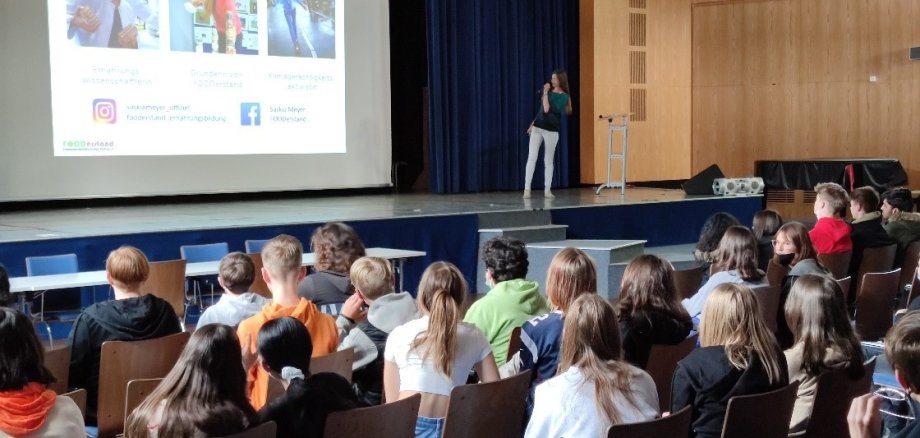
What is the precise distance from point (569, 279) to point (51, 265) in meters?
3.93

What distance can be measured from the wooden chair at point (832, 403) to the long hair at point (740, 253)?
1526 millimetres

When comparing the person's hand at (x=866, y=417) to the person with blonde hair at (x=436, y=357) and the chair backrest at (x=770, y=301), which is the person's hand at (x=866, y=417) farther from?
the chair backrest at (x=770, y=301)

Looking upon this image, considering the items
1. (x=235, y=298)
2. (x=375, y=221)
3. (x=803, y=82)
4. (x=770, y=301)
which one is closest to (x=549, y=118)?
(x=375, y=221)

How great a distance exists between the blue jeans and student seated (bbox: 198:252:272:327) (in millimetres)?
1090

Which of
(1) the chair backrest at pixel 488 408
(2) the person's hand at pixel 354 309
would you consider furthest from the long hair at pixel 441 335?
(2) the person's hand at pixel 354 309

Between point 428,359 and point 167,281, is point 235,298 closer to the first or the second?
point 428,359

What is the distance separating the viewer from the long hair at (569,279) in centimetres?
357

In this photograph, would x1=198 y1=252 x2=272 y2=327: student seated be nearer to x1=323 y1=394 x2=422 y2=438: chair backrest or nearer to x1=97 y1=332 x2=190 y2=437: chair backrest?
x1=97 y1=332 x2=190 y2=437: chair backrest

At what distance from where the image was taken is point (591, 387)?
2668mm

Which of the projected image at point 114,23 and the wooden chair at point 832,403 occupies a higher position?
the projected image at point 114,23

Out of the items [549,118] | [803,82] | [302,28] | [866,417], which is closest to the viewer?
[866,417]

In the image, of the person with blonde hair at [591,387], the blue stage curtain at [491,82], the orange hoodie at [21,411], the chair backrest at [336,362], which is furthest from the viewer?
the blue stage curtain at [491,82]

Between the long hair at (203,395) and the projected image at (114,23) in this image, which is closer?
the long hair at (203,395)

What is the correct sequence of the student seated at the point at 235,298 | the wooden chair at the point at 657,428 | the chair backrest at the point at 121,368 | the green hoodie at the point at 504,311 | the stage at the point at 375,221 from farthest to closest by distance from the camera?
the stage at the point at 375,221, the student seated at the point at 235,298, the green hoodie at the point at 504,311, the chair backrest at the point at 121,368, the wooden chair at the point at 657,428
